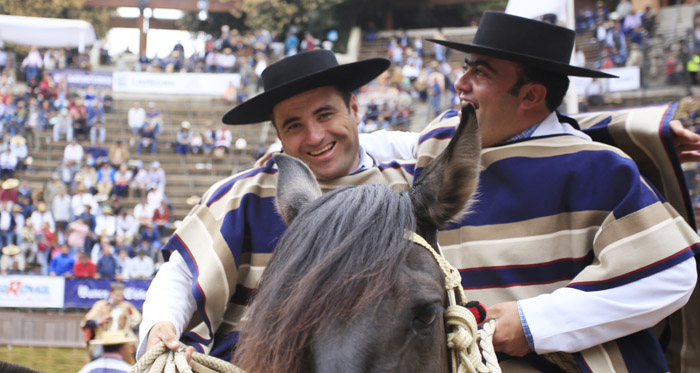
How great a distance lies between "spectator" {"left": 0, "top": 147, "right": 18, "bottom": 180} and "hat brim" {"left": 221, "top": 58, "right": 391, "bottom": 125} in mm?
20810

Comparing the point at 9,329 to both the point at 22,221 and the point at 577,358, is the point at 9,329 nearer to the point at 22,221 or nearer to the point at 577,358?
the point at 22,221

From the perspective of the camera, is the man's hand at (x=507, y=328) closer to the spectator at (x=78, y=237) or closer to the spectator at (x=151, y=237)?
the spectator at (x=151, y=237)

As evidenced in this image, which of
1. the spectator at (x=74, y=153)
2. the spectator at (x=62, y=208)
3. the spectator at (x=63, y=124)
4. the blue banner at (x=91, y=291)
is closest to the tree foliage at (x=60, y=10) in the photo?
the spectator at (x=63, y=124)

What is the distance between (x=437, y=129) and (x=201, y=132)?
75.7ft

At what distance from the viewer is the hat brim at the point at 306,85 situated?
3.37 meters

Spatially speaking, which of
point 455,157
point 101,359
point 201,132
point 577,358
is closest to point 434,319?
point 455,157

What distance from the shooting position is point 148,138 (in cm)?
2505

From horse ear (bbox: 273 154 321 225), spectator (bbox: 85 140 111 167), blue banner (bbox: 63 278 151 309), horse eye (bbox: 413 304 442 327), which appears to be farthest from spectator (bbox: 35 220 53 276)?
horse eye (bbox: 413 304 442 327)

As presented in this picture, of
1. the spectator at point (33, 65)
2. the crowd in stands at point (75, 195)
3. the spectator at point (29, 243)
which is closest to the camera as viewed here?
the crowd in stands at point (75, 195)

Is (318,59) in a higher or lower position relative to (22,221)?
higher

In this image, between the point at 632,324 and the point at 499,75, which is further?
the point at 499,75

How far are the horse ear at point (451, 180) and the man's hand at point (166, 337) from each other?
1124 millimetres

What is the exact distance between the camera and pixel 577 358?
2568mm

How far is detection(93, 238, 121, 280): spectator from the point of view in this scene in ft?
54.7
